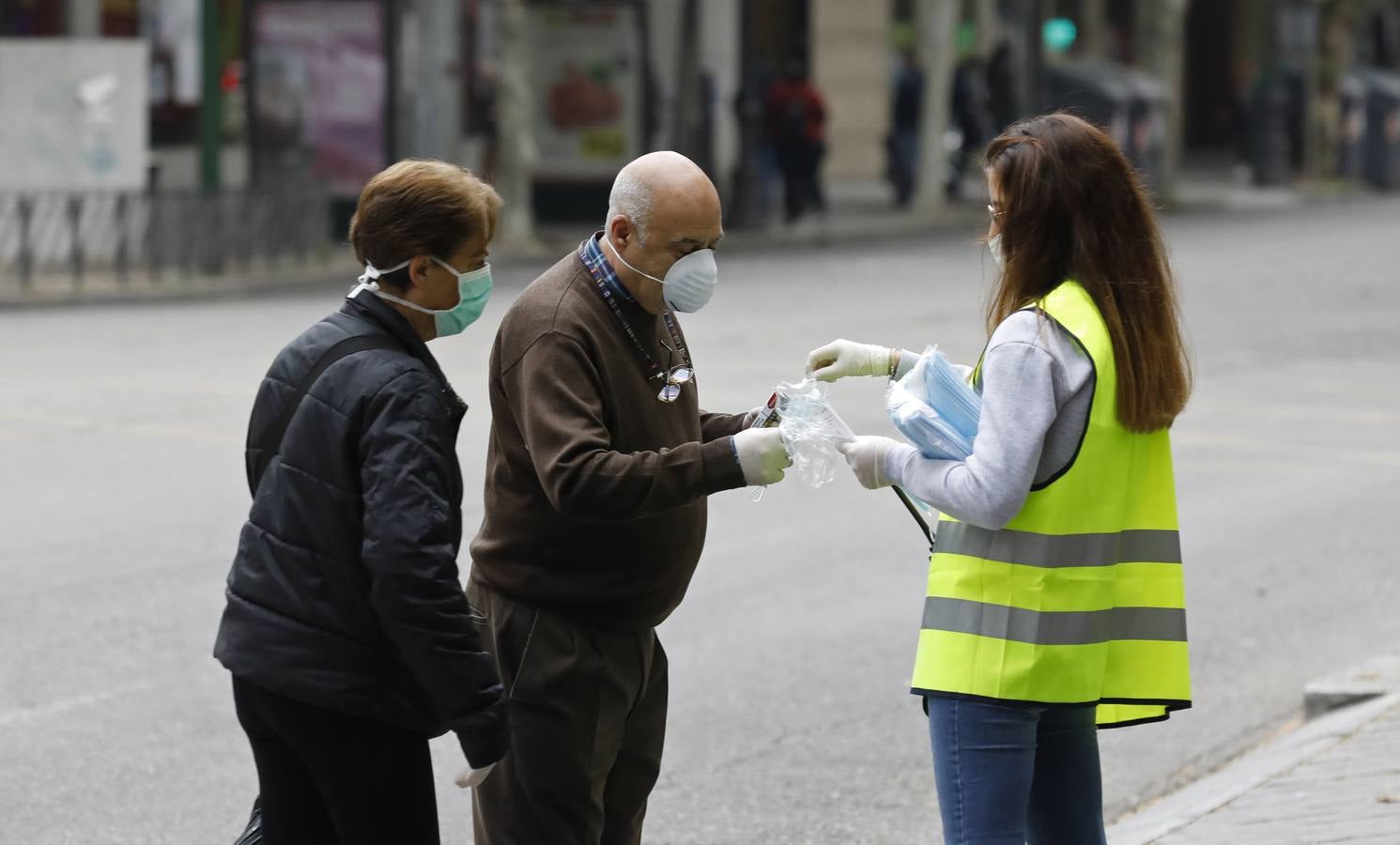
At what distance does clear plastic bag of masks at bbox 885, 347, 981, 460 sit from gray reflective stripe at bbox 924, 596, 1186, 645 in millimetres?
252

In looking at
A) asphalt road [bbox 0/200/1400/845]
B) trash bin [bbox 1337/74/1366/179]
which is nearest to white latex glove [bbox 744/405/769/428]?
asphalt road [bbox 0/200/1400/845]

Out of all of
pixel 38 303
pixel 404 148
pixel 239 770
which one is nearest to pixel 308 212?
pixel 404 148

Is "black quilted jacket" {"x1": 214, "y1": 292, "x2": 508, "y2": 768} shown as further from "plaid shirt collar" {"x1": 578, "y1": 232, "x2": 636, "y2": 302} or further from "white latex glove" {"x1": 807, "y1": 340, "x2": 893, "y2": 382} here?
"white latex glove" {"x1": 807, "y1": 340, "x2": 893, "y2": 382}

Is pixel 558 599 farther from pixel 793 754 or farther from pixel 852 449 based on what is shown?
pixel 793 754

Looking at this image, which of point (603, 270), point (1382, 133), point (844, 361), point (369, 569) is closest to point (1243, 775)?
point (844, 361)

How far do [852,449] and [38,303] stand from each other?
51.3 feet

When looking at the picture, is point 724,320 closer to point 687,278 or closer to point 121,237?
point 121,237

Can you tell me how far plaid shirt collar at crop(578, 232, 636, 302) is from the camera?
366 centimetres

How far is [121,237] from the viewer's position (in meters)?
19.5

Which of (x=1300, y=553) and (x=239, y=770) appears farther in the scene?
(x=1300, y=553)

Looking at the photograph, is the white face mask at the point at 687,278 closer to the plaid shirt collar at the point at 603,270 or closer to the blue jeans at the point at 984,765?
the plaid shirt collar at the point at 603,270

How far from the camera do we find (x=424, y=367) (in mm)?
3389

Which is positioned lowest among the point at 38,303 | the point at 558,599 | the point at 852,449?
the point at 38,303

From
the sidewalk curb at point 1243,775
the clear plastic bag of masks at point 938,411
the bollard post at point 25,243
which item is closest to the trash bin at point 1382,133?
the bollard post at point 25,243
